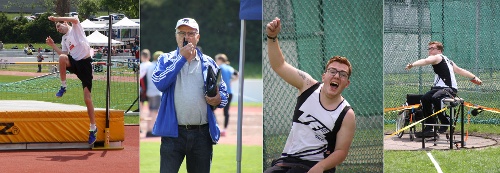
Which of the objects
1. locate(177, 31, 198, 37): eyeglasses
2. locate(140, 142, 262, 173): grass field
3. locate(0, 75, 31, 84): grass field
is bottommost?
locate(140, 142, 262, 173): grass field

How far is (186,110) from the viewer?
5.32 metres

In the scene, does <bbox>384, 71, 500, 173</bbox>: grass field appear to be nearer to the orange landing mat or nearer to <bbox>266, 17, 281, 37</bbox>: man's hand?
the orange landing mat

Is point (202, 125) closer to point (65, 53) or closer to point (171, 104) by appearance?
point (171, 104)

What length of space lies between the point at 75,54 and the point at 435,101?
14.4 ft

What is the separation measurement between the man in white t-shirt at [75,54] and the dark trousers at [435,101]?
13.3 ft

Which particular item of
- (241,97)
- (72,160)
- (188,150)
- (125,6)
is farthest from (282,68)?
(72,160)

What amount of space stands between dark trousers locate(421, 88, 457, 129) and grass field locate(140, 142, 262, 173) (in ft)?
21.3

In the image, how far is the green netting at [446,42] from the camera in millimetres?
14703

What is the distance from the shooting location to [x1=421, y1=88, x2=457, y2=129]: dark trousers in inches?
468

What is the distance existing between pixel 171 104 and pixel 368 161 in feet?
6.15

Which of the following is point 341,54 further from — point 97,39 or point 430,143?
point 430,143

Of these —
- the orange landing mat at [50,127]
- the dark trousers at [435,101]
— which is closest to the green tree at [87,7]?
the orange landing mat at [50,127]

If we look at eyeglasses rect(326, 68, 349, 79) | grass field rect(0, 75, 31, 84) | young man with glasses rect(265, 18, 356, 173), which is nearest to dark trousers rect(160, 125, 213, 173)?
young man with glasses rect(265, 18, 356, 173)

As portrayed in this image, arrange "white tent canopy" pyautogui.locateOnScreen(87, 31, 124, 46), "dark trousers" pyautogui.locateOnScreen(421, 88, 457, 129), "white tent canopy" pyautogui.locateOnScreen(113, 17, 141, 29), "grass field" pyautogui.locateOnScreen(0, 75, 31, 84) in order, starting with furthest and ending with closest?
"dark trousers" pyautogui.locateOnScreen(421, 88, 457, 129)
"grass field" pyautogui.locateOnScreen(0, 75, 31, 84)
"white tent canopy" pyautogui.locateOnScreen(87, 31, 124, 46)
"white tent canopy" pyautogui.locateOnScreen(113, 17, 141, 29)
